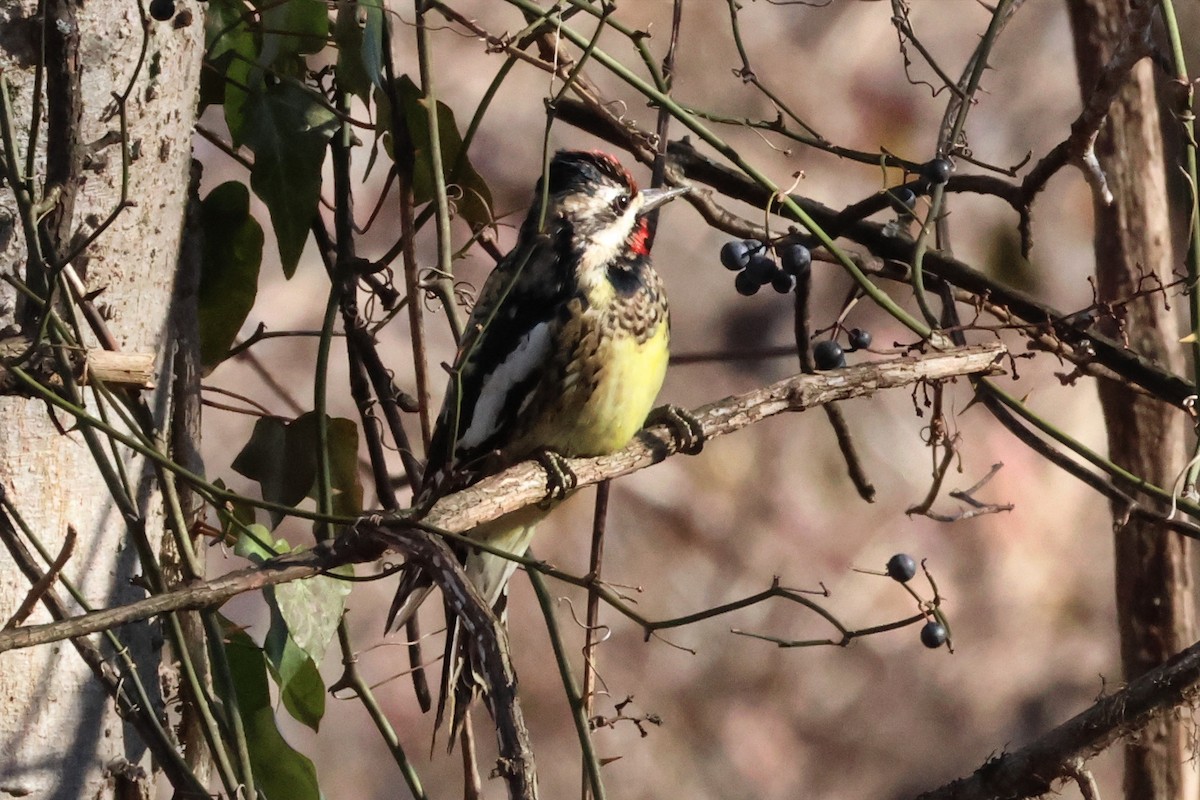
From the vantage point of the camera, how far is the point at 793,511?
2.23m

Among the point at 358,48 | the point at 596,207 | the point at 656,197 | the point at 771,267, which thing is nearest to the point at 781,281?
the point at 771,267

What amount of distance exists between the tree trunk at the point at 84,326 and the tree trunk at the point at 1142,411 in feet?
4.13

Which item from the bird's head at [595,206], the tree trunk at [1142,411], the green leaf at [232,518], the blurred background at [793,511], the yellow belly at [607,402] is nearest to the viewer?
the green leaf at [232,518]

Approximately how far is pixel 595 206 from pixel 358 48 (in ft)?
1.44

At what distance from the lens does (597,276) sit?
5.32 ft

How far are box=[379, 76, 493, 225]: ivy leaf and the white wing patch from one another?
6.1 inches

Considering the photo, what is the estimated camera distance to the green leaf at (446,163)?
1.44m

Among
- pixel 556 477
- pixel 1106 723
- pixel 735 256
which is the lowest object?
pixel 1106 723

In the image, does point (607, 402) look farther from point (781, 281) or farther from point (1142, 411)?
point (1142, 411)

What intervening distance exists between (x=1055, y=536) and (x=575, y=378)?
1248 millimetres

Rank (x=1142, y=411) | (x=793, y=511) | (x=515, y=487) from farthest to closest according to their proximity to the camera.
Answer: (x=793, y=511) → (x=1142, y=411) → (x=515, y=487)

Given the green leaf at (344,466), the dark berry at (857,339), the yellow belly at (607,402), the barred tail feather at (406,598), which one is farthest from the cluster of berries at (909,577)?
the green leaf at (344,466)

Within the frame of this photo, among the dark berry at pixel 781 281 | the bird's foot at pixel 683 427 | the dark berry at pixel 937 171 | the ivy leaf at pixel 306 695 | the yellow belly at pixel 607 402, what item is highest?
the dark berry at pixel 937 171

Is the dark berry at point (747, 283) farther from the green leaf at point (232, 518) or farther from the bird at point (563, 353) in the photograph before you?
the green leaf at point (232, 518)
